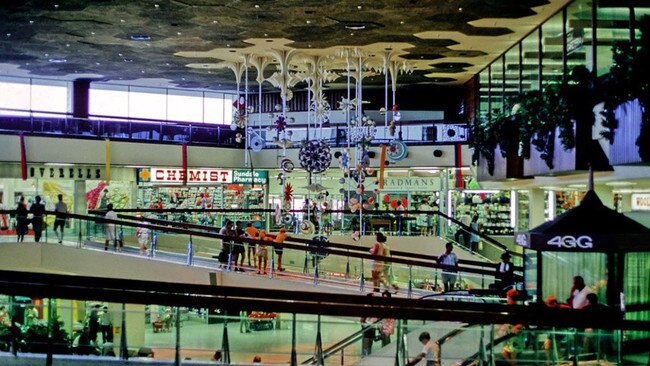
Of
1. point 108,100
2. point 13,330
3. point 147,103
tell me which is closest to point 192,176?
point 108,100

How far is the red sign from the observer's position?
1144 inches

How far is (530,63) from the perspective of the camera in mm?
20188

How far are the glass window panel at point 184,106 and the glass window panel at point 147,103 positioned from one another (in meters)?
0.28

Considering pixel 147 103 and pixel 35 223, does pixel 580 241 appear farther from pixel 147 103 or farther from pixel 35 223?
pixel 147 103

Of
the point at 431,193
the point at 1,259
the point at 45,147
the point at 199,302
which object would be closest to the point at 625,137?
the point at 199,302

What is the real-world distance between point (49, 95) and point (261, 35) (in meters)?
14.4

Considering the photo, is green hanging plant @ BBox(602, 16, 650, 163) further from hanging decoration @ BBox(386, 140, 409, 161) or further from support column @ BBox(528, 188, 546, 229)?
hanging decoration @ BBox(386, 140, 409, 161)

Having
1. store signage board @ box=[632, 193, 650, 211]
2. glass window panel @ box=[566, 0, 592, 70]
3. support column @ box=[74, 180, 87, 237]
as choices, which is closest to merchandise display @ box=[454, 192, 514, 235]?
store signage board @ box=[632, 193, 650, 211]

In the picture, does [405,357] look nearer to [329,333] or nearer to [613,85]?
[329,333]

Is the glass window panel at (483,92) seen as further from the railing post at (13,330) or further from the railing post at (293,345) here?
the railing post at (13,330)

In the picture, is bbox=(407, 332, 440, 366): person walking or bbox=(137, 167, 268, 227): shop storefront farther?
bbox=(137, 167, 268, 227): shop storefront

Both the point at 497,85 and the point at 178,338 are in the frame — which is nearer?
the point at 178,338

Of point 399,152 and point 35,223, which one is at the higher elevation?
point 399,152

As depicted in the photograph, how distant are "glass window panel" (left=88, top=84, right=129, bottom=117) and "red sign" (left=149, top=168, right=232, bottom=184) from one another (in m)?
4.92
